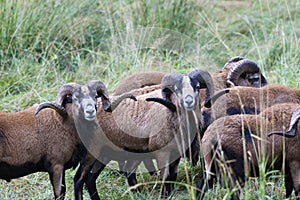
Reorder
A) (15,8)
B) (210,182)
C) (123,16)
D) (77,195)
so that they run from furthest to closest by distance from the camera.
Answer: (123,16)
(15,8)
(77,195)
(210,182)

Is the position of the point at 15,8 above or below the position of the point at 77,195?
above

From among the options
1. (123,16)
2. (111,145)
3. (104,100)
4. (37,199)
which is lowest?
(37,199)

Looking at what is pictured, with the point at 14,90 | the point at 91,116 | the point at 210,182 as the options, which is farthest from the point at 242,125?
the point at 14,90

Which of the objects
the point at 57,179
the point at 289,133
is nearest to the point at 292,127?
the point at 289,133

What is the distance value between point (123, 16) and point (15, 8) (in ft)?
7.15

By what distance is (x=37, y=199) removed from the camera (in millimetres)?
9062

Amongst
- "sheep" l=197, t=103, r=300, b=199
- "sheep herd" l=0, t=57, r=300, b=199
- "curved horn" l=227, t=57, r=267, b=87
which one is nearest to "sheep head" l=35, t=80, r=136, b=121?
"sheep herd" l=0, t=57, r=300, b=199

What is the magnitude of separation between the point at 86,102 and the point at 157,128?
0.94 m

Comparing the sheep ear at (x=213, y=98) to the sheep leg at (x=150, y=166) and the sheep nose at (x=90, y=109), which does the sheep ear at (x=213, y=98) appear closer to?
the sheep leg at (x=150, y=166)

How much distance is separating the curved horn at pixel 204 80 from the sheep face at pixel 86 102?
123 centimetres

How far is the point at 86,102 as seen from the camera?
28.2 ft

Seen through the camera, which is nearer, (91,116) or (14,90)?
(91,116)

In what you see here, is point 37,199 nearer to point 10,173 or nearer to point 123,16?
point 10,173

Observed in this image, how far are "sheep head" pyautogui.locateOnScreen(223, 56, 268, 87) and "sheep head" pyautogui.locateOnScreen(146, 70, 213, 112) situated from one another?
1385 millimetres
